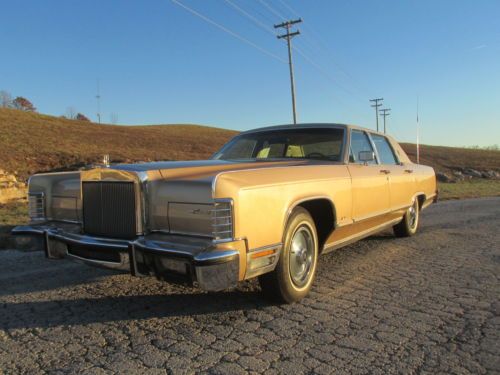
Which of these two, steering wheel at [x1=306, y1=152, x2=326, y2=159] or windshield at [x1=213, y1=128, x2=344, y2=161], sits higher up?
windshield at [x1=213, y1=128, x2=344, y2=161]

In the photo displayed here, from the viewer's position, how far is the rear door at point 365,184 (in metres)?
4.79

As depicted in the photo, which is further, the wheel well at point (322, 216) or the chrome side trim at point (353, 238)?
the chrome side trim at point (353, 238)

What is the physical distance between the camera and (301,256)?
3.94 m

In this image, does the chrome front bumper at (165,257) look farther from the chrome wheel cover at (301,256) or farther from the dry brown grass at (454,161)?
the dry brown grass at (454,161)

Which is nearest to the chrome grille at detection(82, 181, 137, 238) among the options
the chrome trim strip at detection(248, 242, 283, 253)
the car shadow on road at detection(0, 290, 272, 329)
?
the car shadow on road at detection(0, 290, 272, 329)

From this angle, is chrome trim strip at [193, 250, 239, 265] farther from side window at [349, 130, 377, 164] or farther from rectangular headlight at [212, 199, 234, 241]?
side window at [349, 130, 377, 164]

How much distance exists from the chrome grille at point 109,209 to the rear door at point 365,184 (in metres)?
2.37

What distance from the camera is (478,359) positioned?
2783mm

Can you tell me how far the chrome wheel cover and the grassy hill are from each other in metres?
18.5

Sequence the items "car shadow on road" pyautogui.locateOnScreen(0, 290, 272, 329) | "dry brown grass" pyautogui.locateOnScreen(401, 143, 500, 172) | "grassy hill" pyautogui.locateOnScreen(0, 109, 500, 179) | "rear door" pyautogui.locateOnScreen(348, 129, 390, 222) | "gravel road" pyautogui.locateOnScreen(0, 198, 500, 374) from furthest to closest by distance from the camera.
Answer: "dry brown grass" pyautogui.locateOnScreen(401, 143, 500, 172) → "grassy hill" pyautogui.locateOnScreen(0, 109, 500, 179) → "rear door" pyautogui.locateOnScreen(348, 129, 390, 222) → "car shadow on road" pyautogui.locateOnScreen(0, 290, 272, 329) → "gravel road" pyautogui.locateOnScreen(0, 198, 500, 374)

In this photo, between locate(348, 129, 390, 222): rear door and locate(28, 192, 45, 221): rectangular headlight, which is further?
locate(348, 129, 390, 222): rear door

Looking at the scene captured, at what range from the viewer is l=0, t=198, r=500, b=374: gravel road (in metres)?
2.78

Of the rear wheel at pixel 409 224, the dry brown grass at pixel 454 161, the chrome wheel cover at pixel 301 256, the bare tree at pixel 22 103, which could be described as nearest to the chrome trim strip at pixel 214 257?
the chrome wheel cover at pixel 301 256

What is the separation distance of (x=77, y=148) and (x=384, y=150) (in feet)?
86.1
